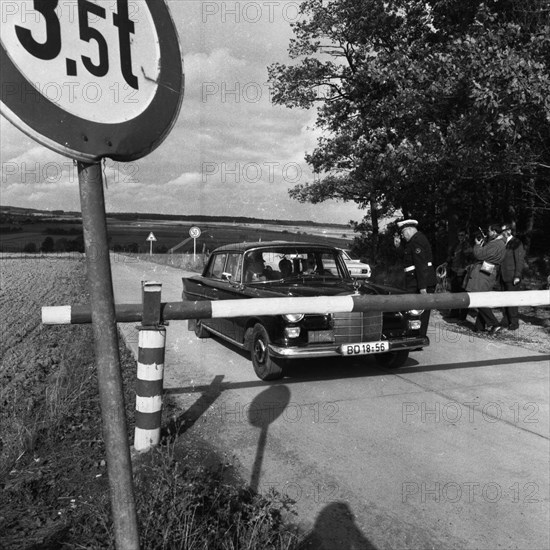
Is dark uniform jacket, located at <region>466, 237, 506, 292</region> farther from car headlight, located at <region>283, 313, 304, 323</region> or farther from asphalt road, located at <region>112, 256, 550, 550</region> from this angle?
car headlight, located at <region>283, 313, 304, 323</region>

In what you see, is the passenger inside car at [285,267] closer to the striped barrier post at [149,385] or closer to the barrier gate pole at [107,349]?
the striped barrier post at [149,385]

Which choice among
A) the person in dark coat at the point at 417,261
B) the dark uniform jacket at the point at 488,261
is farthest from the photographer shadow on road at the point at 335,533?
the dark uniform jacket at the point at 488,261

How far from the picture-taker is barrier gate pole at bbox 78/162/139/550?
63.0 inches

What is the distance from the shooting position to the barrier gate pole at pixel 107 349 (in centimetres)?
160

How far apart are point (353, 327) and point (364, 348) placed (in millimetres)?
261

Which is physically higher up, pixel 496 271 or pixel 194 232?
pixel 496 271

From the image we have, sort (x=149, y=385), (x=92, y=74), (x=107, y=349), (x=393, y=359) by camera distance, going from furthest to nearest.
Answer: (x=393, y=359) < (x=149, y=385) < (x=107, y=349) < (x=92, y=74)

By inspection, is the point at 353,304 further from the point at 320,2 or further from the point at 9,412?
the point at 320,2

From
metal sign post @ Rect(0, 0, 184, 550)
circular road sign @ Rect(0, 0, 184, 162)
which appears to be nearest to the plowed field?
metal sign post @ Rect(0, 0, 184, 550)

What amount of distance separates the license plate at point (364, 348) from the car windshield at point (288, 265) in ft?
4.85

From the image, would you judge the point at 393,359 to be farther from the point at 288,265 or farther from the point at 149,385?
the point at 149,385

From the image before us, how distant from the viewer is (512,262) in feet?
31.3

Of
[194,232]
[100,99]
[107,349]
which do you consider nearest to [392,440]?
[107,349]

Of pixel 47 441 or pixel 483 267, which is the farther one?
pixel 483 267
